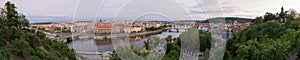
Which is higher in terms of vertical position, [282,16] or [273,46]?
[282,16]

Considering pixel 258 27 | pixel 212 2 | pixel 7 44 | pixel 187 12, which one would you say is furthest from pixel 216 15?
pixel 258 27

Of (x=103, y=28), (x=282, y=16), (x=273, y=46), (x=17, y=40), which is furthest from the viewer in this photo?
(x=282, y=16)

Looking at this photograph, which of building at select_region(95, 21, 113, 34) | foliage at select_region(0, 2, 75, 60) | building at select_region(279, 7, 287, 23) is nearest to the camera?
building at select_region(95, 21, 113, 34)

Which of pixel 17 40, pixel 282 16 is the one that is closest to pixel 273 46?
pixel 17 40

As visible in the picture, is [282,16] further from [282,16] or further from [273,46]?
[273,46]

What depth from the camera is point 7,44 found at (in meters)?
4.40

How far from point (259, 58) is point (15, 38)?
3459mm

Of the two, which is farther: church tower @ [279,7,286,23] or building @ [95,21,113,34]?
church tower @ [279,7,286,23]

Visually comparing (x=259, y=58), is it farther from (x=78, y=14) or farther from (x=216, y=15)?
(x=78, y=14)

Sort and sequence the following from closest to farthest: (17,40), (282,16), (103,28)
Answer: (103,28) → (17,40) → (282,16)

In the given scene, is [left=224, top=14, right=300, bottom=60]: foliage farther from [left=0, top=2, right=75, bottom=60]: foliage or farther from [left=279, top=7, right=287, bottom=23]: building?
[left=0, top=2, right=75, bottom=60]: foliage

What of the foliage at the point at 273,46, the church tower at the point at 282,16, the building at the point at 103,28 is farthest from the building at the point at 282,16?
the building at the point at 103,28

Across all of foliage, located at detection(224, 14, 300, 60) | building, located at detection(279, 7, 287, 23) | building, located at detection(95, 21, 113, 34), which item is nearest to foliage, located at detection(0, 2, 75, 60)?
building, located at detection(95, 21, 113, 34)

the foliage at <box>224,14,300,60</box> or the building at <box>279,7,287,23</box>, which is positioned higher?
the building at <box>279,7,287,23</box>
